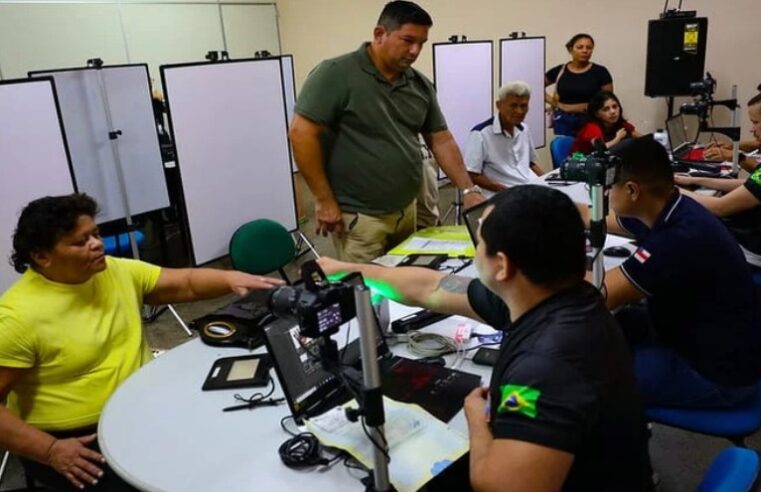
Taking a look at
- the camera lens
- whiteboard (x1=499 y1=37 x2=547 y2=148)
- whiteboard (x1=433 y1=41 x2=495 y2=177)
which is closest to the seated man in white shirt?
whiteboard (x1=433 y1=41 x2=495 y2=177)

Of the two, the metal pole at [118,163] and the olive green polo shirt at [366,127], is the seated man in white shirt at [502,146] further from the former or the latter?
the metal pole at [118,163]

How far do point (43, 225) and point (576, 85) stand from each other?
16.4 ft

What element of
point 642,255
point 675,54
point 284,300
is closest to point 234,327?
point 284,300

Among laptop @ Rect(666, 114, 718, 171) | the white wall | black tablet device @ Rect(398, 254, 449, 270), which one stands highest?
the white wall

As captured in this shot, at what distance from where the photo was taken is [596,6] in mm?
6223

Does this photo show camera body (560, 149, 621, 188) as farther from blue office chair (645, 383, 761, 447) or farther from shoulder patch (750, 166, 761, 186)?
shoulder patch (750, 166, 761, 186)

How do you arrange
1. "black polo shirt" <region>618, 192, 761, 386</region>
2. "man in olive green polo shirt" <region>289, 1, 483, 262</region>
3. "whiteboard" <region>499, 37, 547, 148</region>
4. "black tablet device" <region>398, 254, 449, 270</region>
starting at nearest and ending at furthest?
"black polo shirt" <region>618, 192, 761, 386</region>
"black tablet device" <region>398, 254, 449, 270</region>
"man in olive green polo shirt" <region>289, 1, 483, 262</region>
"whiteboard" <region>499, 37, 547, 148</region>

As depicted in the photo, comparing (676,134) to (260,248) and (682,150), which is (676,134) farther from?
(260,248)

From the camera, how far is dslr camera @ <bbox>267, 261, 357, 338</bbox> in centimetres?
107

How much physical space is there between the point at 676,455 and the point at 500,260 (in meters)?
1.76

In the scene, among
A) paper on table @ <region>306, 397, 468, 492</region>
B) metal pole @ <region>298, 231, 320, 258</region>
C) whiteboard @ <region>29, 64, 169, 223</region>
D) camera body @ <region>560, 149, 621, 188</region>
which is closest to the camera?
paper on table @ <region>306, 397, 468, 492</region>

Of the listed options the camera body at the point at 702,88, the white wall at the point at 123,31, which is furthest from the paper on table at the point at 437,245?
the white wall at the point at 123,31

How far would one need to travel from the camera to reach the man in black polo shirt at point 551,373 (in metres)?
1.02

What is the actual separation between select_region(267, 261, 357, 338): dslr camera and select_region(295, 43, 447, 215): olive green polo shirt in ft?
5.19
